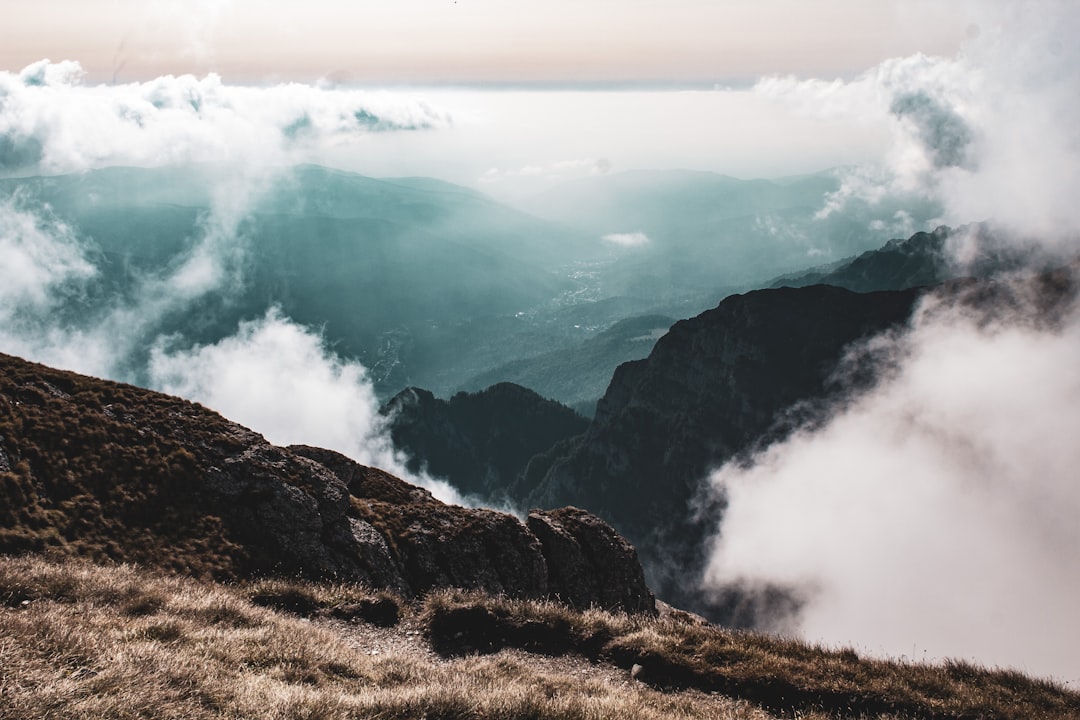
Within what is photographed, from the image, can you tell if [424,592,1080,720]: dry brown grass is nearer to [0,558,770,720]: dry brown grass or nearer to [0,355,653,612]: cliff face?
[0,558,770,720]: dry brown grass

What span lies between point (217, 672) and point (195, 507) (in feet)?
51.2

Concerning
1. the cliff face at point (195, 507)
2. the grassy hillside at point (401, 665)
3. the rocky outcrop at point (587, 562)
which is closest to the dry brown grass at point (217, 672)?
the grassy hillside at point (401, 665)

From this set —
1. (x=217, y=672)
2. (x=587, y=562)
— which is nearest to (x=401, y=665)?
(x=217, y=672)

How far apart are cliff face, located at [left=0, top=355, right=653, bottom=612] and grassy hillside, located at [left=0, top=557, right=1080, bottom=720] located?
3304mm

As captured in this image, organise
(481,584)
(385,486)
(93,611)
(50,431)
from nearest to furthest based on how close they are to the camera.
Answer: (93,611)
(50,431)
(481,584)
(385,486)

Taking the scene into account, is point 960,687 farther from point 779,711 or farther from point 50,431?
point 50,431

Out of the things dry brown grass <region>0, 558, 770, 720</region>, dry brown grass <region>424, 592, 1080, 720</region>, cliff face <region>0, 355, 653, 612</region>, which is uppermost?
cliff face <region>0, 355, 653, 612</region>

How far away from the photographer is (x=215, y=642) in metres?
12.2

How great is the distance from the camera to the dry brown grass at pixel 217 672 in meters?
Result: 8.98

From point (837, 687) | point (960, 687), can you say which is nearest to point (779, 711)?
point (837, 687)

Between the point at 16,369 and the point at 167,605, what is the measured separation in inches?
817

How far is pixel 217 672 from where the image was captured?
417 inches

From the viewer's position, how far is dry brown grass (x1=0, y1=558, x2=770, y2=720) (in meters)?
8.98

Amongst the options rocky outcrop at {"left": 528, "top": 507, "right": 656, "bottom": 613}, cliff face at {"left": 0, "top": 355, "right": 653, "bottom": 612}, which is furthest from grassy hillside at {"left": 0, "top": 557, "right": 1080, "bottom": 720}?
rocky outcrop at {"left": 528, "top": 507, "right": 656, "bottom": 613}
